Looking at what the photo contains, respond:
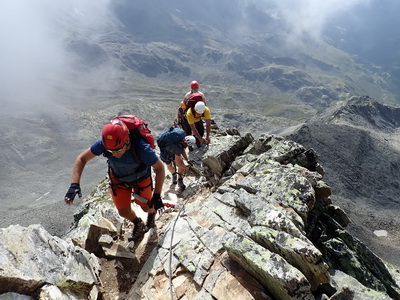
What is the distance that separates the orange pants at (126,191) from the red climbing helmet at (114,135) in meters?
2.14

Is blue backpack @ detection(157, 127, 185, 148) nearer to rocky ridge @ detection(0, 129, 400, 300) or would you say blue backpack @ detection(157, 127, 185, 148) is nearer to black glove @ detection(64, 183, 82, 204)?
rocky ridge @ detection(0, 129, 400, 300)

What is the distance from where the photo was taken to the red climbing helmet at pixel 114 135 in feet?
27.9

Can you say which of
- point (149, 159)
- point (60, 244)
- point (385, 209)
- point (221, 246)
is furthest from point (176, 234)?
point (385, 209)

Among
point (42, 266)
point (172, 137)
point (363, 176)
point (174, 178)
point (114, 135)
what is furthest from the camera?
point (363, 176)

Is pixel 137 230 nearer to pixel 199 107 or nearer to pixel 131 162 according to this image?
pixel 131 162

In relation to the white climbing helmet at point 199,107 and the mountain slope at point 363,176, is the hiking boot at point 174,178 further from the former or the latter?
the mountain slope at point 363,176

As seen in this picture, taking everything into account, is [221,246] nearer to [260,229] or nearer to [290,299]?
[260,229]

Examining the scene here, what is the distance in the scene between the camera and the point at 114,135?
854 cm

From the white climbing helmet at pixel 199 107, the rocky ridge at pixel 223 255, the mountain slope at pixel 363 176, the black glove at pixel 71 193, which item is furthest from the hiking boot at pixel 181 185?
the mountain slope at pixel 363 176

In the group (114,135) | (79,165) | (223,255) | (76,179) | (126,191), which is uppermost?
(114,135)

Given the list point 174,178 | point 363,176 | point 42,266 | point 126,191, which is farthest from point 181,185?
point 363,176

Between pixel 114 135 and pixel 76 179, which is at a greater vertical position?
pixel 114 135

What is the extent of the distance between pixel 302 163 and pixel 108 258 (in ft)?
36.2

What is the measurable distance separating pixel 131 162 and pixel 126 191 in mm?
1571
